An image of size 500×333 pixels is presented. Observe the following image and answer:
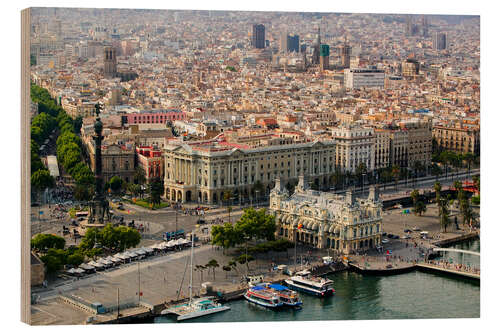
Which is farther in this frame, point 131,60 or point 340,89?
point 131,60

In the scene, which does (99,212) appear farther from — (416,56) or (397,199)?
(416,56)

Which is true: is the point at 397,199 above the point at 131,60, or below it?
below

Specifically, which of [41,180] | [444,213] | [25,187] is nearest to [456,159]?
[444,213]

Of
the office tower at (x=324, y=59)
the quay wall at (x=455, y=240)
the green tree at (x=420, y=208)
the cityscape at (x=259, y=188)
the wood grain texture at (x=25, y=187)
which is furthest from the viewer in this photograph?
the office tower at (x=324, y=59)

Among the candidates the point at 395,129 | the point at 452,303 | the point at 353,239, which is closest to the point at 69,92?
the point at 395,129

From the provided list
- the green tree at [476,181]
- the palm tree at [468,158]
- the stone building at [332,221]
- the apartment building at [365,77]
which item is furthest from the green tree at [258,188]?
the apartment building at [365,77]

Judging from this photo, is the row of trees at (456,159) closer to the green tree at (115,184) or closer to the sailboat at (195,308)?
the green tree at (115,184)
